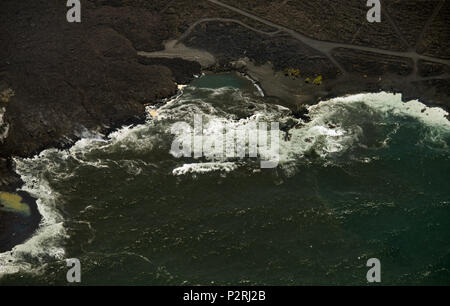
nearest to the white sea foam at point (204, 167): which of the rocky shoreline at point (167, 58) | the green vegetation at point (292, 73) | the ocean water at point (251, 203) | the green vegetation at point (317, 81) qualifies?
the ocean water at point (251, 203)

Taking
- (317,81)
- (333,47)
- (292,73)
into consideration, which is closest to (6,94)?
(292,73)

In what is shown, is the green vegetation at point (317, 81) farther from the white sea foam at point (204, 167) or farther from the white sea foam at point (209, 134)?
the white sea foam at point (204, 167)

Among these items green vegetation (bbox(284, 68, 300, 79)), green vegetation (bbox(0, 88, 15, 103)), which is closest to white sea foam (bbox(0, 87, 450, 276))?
green vegetation (bbox(284, 68, 300, 79))

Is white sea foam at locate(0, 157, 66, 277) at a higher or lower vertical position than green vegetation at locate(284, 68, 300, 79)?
lower

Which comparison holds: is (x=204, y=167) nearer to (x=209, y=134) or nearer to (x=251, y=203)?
(x=209, y=134)

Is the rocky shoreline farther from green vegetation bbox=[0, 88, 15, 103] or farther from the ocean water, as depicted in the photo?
Answer: the ocean water

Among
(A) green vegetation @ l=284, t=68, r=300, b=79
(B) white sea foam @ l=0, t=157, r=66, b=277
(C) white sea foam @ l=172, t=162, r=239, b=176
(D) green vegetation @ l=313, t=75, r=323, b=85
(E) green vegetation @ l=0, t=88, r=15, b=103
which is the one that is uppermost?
(A) green vegetation @ l=284, t=68, r=300, b=79
